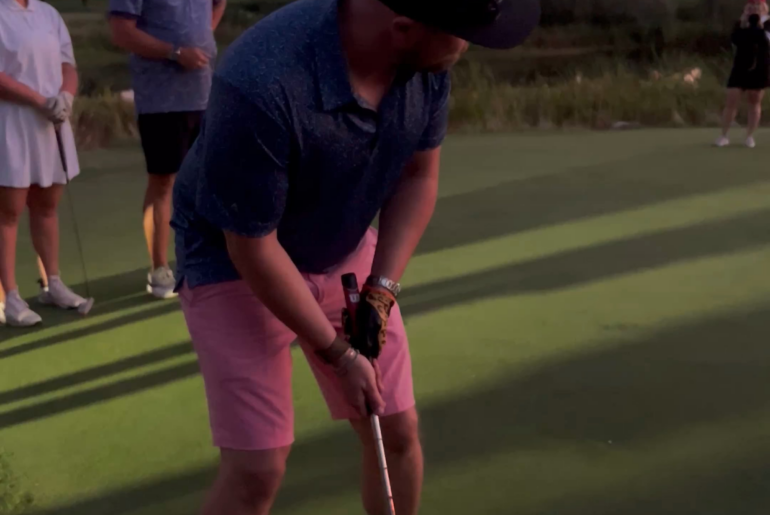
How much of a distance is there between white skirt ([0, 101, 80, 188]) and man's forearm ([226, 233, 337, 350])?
7.53ft

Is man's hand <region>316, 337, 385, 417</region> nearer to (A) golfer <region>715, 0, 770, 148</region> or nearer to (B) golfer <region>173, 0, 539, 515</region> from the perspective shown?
(B) golfer <region>173, 0, 539, 515</region>

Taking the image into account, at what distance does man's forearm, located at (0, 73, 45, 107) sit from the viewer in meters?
3.45

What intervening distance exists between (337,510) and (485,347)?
1.19 meters

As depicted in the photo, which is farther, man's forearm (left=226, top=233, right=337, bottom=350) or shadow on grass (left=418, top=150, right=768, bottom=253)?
shadow on grass (left=418, top=150, right=768, bottom=253)

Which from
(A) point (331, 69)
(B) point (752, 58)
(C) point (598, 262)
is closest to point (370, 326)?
(A) point (331, 69)

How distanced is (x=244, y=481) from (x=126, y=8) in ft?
8.14

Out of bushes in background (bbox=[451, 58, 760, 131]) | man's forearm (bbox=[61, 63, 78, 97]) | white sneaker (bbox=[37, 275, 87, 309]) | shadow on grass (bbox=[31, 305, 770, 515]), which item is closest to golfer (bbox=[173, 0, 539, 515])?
shadow on grass (bbox=[31, 305, 770, 515])

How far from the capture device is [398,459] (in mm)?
1869

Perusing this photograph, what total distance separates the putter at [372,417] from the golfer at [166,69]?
2.17m

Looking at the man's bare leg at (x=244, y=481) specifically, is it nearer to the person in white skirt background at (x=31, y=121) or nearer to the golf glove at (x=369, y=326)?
the golf glove at (x=369, y=326)

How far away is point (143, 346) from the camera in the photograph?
351 cm

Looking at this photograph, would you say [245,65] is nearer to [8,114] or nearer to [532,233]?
[8,114]

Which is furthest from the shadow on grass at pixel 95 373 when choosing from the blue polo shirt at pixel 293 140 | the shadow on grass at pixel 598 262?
the blue polo shirt at pixel 293 140

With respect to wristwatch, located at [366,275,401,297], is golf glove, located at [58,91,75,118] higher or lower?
lower
